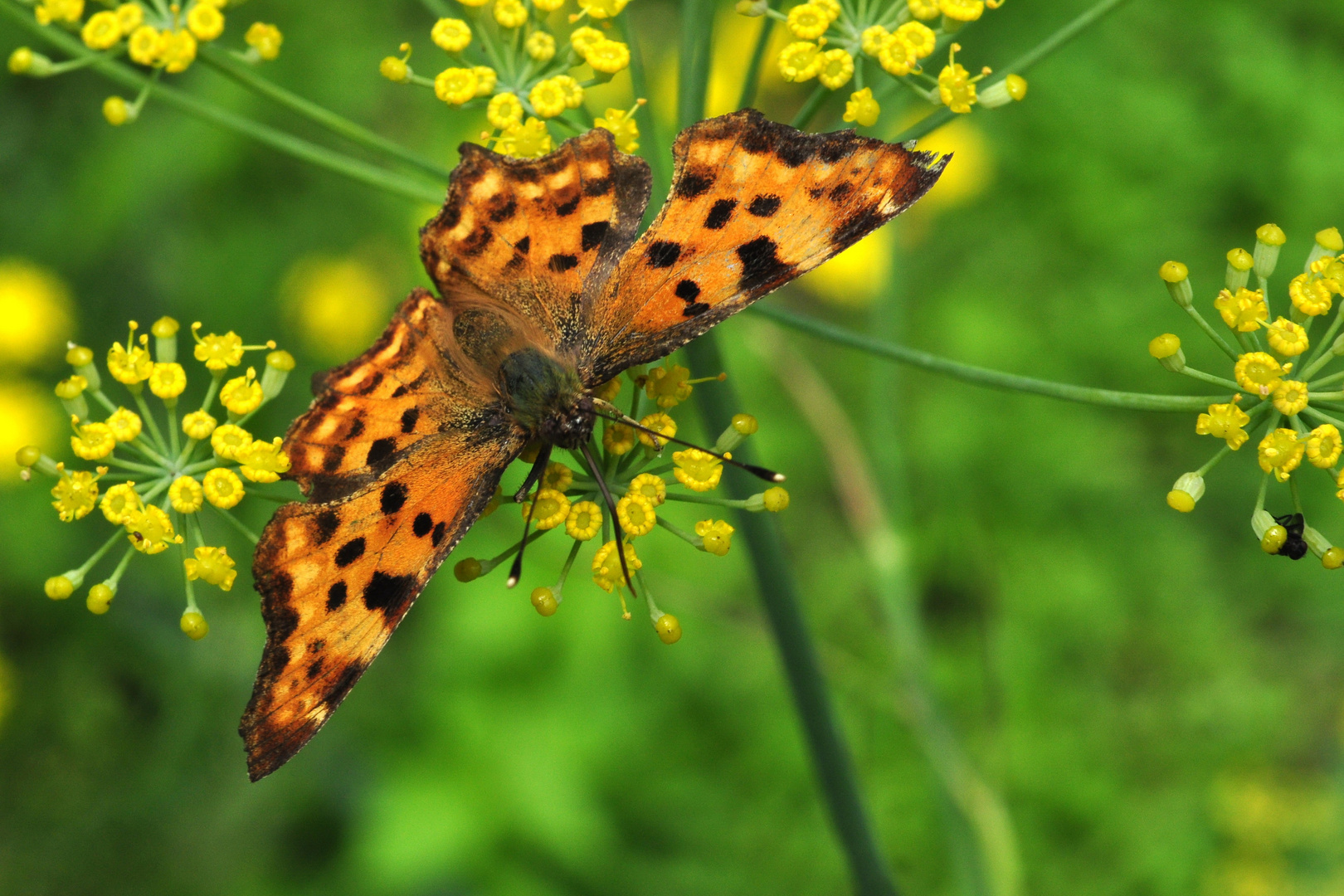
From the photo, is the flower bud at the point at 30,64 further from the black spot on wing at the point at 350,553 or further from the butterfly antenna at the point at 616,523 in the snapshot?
the butterfly antenna at the point at 616,523

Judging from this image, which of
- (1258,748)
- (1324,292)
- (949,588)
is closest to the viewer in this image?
(1324,292)

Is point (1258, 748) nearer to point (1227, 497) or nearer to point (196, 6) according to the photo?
point (1227, 497)

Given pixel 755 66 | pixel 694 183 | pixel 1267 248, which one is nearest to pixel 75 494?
pixel 694 183

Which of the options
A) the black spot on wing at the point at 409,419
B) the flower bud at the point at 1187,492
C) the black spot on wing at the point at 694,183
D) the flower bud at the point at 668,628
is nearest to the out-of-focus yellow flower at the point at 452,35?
the black spot on wing at the point at 694,183

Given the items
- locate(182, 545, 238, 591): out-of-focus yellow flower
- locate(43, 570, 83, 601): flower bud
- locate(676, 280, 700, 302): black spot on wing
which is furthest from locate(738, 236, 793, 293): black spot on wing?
locate(43, 570, 83, 601): flower bud

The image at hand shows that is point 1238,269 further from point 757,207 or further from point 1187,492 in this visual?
point 757,207

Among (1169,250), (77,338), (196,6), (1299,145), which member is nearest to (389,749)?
(77,338)

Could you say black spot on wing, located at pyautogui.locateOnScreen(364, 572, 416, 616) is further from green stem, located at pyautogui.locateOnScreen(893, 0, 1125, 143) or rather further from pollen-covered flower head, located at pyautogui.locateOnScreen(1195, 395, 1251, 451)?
pollen-covered flower head, located at pyautogui.locateOnScreen(1195, 395, 1251, 451)
